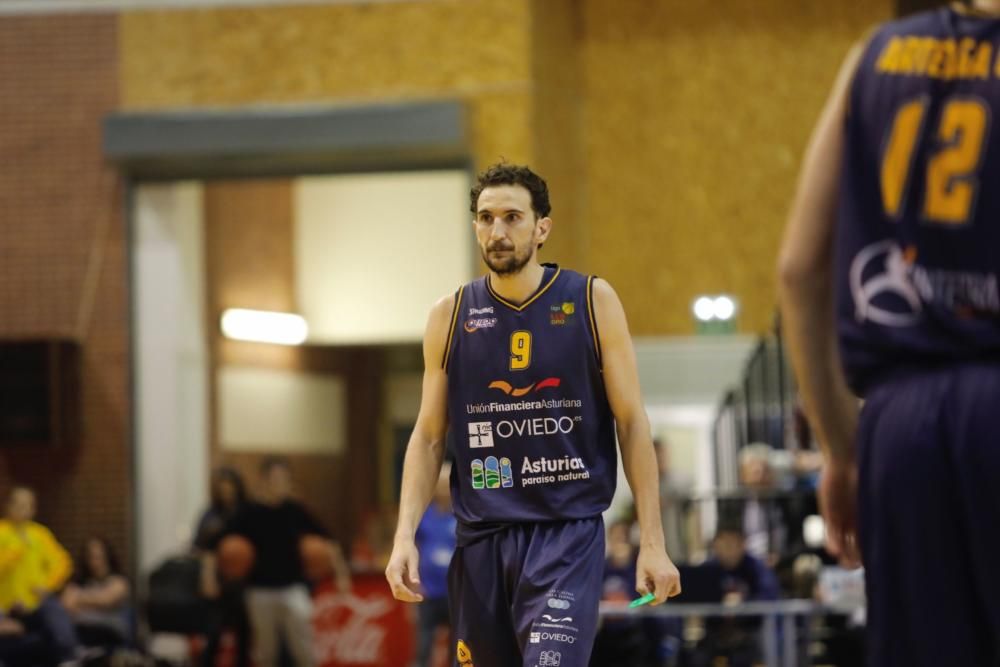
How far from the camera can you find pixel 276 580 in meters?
13.0

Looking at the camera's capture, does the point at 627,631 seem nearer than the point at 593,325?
No

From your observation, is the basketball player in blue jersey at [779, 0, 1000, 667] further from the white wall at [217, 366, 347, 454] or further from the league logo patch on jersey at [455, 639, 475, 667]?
the white wall at [217, 366, 347, 454]

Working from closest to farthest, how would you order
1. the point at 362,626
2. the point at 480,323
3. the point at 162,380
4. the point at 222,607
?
the point at 480,323, the point at 222,607, the point at 362,626, the point at 162,380

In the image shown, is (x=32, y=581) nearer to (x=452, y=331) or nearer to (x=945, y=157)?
(x=452, y=331)

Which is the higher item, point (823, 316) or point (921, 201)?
point (921, 201)

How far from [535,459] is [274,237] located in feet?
54.7

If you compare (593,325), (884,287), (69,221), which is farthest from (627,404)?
(69,221)

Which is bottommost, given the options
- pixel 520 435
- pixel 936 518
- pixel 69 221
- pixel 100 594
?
pixel 100 594

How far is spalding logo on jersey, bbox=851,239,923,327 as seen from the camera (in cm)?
252

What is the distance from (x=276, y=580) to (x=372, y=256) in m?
8.60

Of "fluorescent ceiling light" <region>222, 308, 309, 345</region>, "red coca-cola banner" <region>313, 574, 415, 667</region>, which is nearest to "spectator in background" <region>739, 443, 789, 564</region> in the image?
"red coca-cola banner" <region>313, 574, 415, 667</region>

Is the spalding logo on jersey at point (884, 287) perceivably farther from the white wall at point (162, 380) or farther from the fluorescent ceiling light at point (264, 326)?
the fluorescent ceiling light at point (264, 326)

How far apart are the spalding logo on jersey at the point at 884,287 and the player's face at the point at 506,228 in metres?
2.63

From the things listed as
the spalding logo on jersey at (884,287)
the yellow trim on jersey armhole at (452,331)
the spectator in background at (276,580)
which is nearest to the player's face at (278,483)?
the spectator in background at (276,580)
